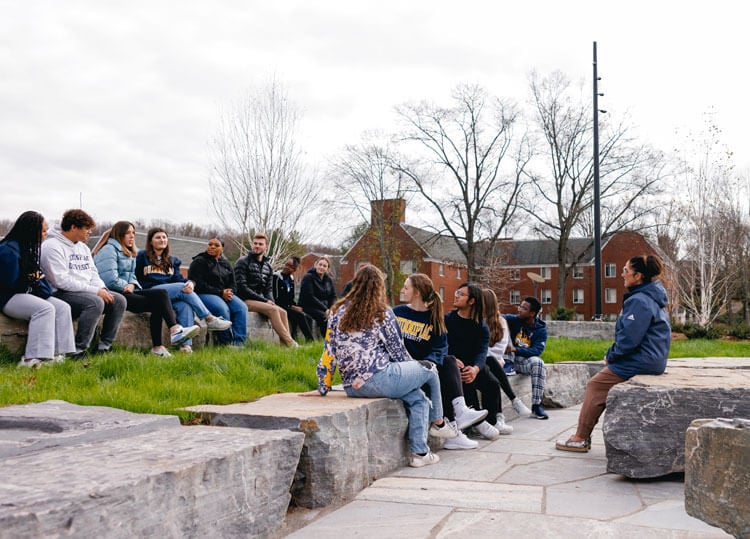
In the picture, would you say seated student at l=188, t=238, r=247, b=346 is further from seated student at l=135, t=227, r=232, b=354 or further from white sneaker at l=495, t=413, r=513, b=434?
white sneaker at l=495, t=413, r=513, b=434

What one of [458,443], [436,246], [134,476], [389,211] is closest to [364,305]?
[458,443]

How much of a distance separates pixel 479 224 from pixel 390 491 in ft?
121

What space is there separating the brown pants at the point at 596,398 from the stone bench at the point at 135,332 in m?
4.59

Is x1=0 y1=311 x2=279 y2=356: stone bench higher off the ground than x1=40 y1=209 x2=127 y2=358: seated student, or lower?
lower

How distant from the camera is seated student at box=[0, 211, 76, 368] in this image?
6082 millimetres

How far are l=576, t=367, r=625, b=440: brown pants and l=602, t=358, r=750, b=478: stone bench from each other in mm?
633

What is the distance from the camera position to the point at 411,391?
527 centimetres

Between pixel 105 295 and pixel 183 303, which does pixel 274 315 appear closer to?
pixel 183 303

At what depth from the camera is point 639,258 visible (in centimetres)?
575

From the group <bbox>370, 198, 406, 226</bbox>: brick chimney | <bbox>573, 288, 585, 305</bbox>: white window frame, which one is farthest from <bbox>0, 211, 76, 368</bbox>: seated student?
<bbox>573, 288, 585, 305</bbox>: white window frame

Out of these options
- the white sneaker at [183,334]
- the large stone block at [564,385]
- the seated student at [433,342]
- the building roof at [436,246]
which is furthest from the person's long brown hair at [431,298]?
the building roof at [436,246]

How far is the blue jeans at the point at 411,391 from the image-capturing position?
510 cm

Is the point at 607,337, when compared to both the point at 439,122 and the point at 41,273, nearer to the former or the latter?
the point at 41,273

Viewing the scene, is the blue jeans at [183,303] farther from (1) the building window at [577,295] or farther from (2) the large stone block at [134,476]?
(1) the building window at [577,295]
